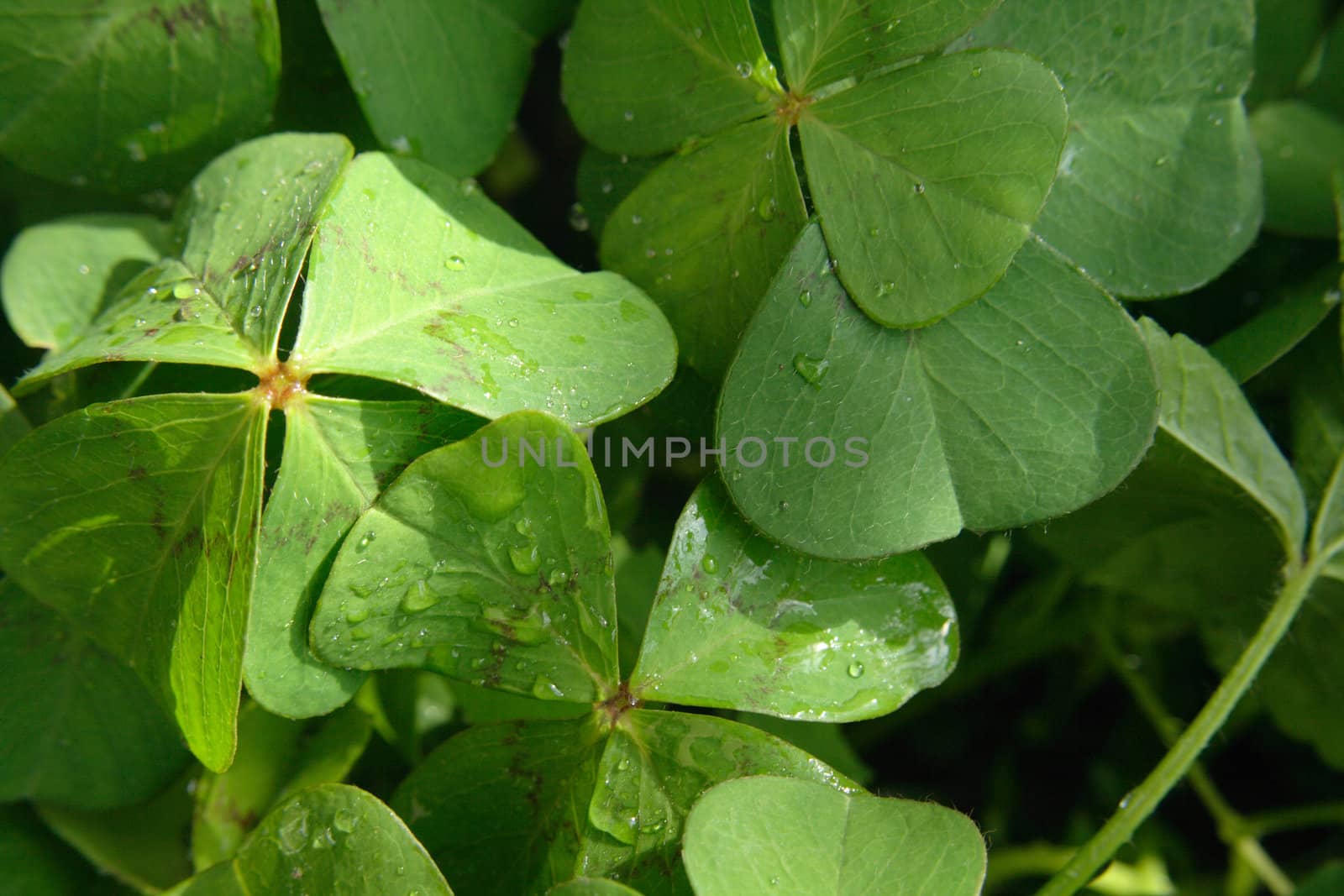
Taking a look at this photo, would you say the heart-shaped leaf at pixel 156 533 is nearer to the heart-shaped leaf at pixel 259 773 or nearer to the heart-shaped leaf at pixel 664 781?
the heart-shaped leaf at pixel 259 773

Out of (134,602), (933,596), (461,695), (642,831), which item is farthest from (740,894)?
(134,602)

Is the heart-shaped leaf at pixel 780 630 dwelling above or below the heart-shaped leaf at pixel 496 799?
above

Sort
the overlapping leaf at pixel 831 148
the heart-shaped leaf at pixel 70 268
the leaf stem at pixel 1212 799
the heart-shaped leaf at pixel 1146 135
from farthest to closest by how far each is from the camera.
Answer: the leaf stem at pixel 1212 799 < the heart-shaped leaf at pixel 70 268 < the heart-shaped leaf at pixel 1146 135 < the overlapping leaf at pixel 831 148

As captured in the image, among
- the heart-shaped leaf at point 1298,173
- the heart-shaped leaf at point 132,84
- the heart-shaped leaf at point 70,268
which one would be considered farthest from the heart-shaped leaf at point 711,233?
the heart-shaped leaf at point 1298,173

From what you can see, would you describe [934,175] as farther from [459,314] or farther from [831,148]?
[459,314]

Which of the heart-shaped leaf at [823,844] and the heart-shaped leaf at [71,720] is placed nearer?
the heart-shaped leaf at [823,844]

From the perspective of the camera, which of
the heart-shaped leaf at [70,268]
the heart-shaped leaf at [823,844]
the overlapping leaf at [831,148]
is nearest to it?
the heart-shaped leaf at [823,844]
